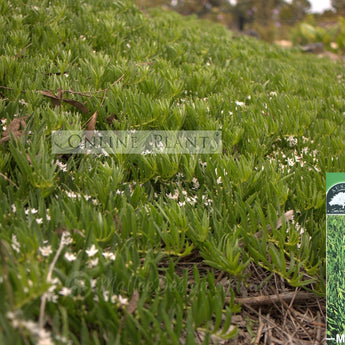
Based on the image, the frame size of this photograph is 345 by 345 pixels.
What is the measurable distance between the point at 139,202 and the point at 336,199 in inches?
37.1

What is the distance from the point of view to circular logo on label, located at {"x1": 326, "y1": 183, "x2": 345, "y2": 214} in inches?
68.7

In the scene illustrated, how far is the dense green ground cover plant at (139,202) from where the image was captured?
1.34 meters

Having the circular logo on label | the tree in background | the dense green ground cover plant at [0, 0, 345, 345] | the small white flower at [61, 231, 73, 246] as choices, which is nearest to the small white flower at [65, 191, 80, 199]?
the dense green ground cover plant at [0, 0, 345, 345]

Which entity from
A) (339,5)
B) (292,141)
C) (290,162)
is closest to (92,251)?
(290,162)

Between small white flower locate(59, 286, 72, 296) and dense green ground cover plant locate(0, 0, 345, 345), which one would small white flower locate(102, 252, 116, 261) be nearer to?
dense green ground cover plant locate(0, 0, 345, 345)

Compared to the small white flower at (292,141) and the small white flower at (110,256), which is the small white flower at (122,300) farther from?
the small white flower at (292,141)

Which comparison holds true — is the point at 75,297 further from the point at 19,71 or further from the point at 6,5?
the point at 6,5

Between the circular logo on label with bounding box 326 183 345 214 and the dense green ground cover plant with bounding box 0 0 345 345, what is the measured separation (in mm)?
134

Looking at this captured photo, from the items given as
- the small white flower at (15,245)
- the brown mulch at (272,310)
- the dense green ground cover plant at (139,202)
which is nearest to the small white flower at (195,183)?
the dense green ground cover plant at (139,202)

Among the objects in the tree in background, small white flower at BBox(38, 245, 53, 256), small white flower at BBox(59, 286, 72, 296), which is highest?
the tree in background

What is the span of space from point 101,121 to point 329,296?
66.0 inches

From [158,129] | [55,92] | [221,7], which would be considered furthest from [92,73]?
[221,7]

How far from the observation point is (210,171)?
84.4 inches

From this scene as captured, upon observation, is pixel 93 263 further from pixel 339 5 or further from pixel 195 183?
pixel 339 5
